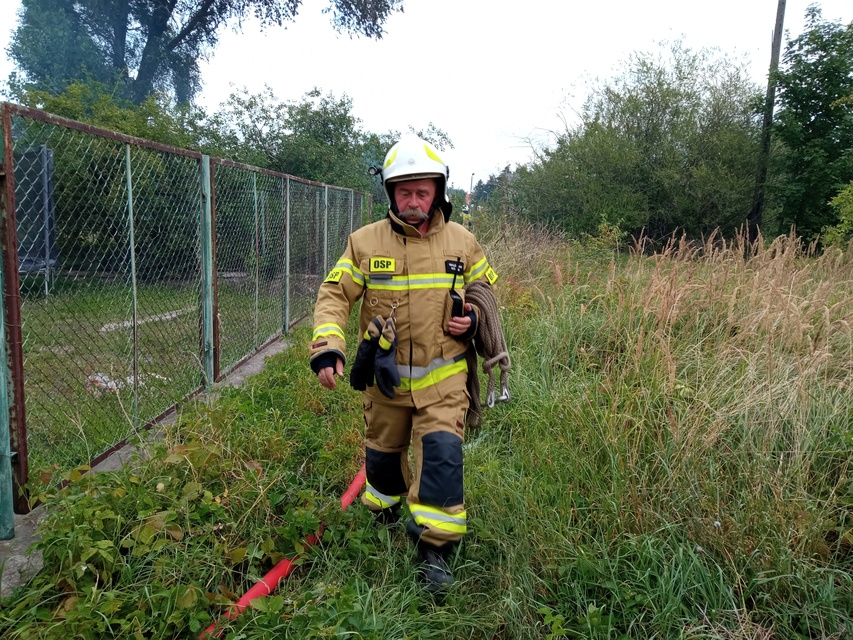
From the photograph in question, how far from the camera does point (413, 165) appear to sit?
2365 millimetres

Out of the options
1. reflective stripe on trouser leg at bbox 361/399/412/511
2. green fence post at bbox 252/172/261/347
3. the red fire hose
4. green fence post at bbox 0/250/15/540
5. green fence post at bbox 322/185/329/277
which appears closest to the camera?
the red fire hose

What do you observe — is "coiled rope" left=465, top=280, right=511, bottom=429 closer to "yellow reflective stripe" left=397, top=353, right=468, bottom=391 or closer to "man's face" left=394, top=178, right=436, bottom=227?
"yellow reflective stripe" left=397, top=353, right=468, bottom=391

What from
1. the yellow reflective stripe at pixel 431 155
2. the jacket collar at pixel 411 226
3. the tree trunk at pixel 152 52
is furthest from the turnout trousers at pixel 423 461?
the tree trunk at pixel 152 52

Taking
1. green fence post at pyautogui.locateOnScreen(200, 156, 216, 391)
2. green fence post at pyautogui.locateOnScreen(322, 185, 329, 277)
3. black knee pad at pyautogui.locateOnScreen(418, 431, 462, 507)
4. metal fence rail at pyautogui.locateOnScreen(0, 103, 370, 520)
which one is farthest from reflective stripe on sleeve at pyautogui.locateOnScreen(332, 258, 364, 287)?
green fence post at pyautogui.locateOnScreen(322, 185, 329, 277)

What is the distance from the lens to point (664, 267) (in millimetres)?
4836

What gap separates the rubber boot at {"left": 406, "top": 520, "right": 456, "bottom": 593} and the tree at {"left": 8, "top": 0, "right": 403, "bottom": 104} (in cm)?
1608

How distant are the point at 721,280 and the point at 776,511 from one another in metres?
2.68

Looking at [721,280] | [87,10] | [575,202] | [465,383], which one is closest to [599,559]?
[465,383]

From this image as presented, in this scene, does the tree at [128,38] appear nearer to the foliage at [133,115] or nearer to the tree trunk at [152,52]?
the tree trunk at [152,52]

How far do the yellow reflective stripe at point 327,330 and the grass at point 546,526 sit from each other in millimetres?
806

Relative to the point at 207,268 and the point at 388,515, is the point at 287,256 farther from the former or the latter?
the point at 388,515

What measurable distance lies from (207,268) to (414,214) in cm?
239

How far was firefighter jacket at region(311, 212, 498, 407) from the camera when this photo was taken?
240cm

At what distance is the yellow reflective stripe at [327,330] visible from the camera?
7.68 feet
